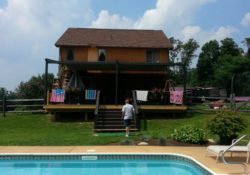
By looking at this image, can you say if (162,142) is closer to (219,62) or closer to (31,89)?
(31,89)

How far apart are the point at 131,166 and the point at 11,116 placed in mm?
16005

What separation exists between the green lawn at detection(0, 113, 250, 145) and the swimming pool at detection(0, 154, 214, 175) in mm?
2951

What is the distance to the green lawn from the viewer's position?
705 inches

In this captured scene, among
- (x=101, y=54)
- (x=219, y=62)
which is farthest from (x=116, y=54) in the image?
(x=219, y=62)

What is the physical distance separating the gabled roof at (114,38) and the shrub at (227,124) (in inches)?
773

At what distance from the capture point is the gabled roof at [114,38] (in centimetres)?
3559

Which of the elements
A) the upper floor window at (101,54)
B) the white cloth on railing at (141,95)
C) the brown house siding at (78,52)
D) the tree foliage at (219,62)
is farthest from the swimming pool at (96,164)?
the tree foliage at (219,62)

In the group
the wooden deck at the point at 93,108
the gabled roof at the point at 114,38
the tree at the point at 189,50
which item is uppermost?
the tree at the point at 189,50

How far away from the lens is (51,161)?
1434 centimetres

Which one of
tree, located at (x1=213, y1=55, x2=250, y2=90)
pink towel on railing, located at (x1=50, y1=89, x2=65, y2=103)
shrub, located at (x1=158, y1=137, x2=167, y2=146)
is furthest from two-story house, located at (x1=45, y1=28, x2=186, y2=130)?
tree, located at (x1=213, y1=55, x2=250, y2=90)

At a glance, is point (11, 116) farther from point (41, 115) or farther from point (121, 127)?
point (121, 127)

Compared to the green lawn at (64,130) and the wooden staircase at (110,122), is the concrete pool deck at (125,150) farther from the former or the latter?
the wooden staircase at (110,122)

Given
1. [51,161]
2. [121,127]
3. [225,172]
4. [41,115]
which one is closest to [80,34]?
[41,115]

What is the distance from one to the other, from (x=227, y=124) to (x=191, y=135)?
175cm
